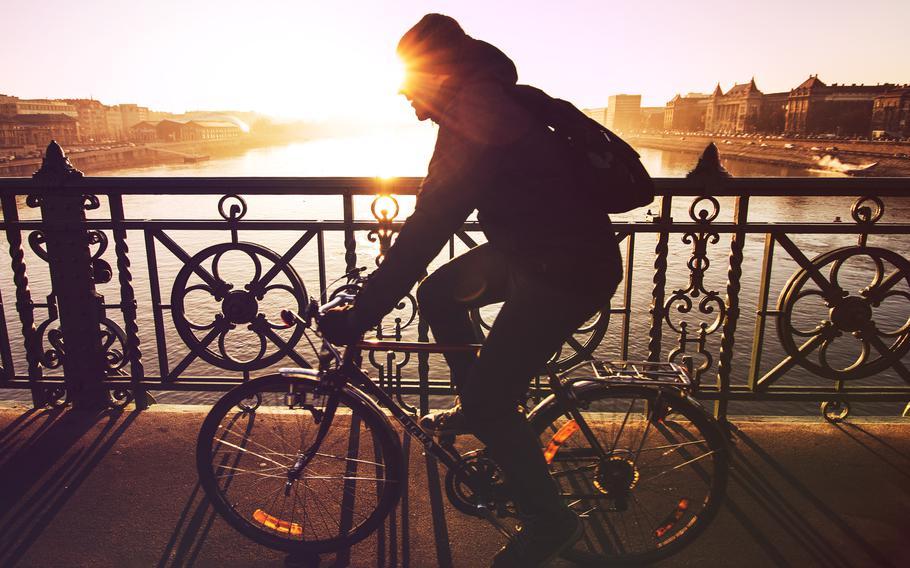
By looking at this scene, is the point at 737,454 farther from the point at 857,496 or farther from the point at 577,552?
the point at 577,552

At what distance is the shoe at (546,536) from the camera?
82.5 inches

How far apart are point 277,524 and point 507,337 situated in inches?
53.0

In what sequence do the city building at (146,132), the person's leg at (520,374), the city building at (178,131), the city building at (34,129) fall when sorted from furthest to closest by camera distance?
1. the city building at (146,132)
2. the city building at (178,131)
3. the city building at (34,129)
4. the person's leg at (520,374)

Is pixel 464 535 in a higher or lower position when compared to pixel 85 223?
lower

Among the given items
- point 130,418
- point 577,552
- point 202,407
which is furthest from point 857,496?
point 130,418

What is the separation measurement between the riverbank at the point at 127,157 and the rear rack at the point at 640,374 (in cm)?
4831

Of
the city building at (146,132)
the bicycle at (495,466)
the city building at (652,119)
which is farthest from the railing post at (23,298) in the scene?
the city building at (652,119)

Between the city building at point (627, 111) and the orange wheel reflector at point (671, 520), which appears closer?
the orange wheel reflector at point (671, 520)

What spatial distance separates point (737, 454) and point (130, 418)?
11.0 ft

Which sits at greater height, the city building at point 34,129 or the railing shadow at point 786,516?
the city building at point 34,129

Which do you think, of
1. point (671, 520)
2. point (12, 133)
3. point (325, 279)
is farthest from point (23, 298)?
point (12, 133)

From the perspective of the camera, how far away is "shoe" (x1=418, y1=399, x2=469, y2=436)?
220 cm

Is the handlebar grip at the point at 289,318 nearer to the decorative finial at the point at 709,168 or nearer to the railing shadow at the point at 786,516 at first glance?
the railing shadow at the point at 786,516

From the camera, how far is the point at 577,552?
2.32m
